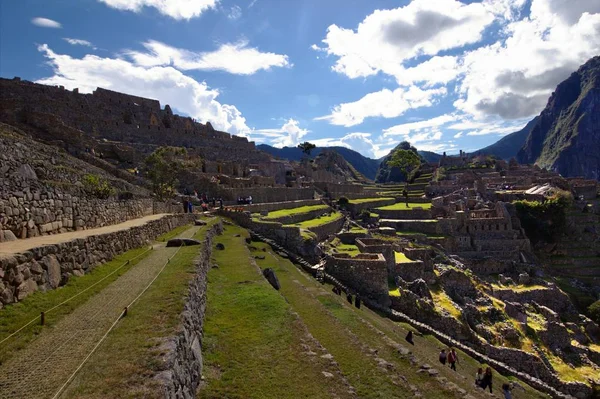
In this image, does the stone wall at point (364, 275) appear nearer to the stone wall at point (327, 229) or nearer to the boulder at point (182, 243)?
the stone wall at point (327, 229)

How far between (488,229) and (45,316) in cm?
4729

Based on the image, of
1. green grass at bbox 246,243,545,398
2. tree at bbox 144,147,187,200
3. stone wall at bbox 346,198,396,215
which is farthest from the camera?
stone wall at bbox 346,198,396,215

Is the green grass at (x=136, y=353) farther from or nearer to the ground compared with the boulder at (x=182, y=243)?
nearer to the ground

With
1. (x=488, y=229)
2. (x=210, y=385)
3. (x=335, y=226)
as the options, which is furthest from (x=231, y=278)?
(x=488, y=229)

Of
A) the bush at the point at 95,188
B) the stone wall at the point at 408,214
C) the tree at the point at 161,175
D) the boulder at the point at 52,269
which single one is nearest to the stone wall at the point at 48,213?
the boulder at the point at 52,269

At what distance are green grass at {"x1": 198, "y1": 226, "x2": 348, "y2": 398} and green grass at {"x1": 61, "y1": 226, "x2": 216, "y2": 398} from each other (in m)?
1.49

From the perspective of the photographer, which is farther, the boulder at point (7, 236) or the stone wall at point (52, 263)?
the boulder at point (7, 236)

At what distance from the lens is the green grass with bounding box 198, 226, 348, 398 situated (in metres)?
7.69

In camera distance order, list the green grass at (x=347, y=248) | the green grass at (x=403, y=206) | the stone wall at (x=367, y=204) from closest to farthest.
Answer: the green grass at (x=347, y=248)
the stone wall at (x=367, y=204)
the green grass at (x=403, y=206)

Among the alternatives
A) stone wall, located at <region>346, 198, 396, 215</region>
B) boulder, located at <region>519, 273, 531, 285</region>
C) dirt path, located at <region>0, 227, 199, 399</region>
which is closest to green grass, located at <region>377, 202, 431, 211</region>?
stone wall, located at <region>346, 198, 396, 215</region>

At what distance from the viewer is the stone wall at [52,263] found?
7.06 m

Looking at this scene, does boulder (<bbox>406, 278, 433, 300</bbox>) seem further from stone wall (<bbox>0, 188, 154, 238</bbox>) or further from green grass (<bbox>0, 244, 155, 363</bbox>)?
green grass (<bbox>0, 244, 155, 363</bbox>)

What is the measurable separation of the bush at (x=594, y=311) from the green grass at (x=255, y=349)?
34.4m

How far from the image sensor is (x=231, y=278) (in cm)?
1510
